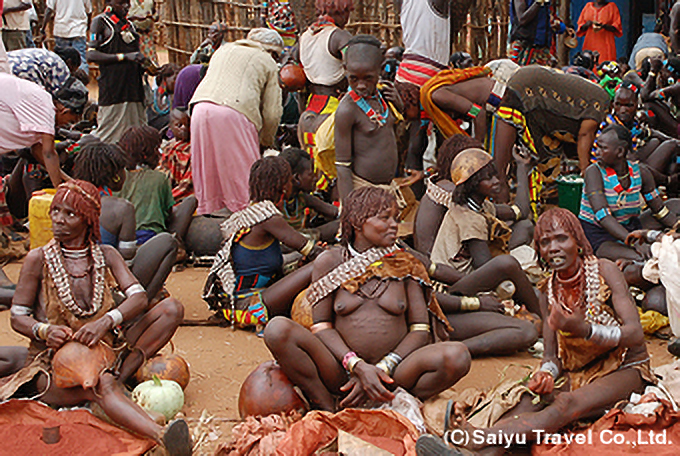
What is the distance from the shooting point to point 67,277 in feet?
12.1

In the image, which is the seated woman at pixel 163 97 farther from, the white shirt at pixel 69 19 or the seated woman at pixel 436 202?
the seated woman at pixel 436 202

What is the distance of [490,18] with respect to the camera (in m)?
12.3

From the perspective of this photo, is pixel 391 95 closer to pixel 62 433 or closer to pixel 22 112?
pixel 22 112

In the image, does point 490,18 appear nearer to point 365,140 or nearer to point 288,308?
point 365,140

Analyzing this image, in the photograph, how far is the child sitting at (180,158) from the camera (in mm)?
7145

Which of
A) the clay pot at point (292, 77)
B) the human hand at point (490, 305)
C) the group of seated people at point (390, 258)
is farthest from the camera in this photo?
the clay pot at point (292, 77)

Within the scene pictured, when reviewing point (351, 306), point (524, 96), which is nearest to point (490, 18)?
point (524, 96)

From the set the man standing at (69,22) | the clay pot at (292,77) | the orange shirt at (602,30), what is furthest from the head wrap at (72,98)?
the orange shirt at (602,30)

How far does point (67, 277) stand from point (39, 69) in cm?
377

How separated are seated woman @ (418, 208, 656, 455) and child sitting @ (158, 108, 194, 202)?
14.1 ft

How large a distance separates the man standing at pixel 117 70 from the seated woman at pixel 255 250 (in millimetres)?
4151

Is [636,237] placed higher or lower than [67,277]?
lower

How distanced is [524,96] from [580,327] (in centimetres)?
362

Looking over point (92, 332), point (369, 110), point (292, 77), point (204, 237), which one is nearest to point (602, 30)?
point (292, 77)
